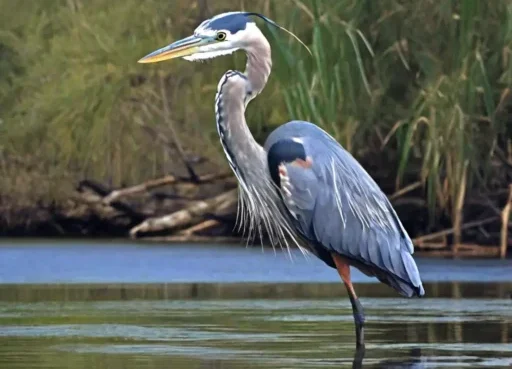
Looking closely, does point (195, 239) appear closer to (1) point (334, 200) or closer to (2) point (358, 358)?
(1) point (334, 200)

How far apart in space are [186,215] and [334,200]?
8.99 m

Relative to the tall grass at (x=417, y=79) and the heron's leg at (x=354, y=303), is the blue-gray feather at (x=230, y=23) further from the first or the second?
the tall grass at (x=417, y=79)

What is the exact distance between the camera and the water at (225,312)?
8.86 m

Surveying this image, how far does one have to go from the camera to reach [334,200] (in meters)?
10.9

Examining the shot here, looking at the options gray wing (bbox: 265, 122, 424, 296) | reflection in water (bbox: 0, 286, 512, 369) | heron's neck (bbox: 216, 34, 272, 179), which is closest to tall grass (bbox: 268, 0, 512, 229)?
reflection in water (bbox: 0, 286, 512, 369)

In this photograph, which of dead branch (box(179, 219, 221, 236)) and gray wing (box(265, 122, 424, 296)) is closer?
gray wing (box(265, 122, 424, 296))

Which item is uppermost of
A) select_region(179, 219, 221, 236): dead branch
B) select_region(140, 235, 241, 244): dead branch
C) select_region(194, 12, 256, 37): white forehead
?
select_region(194, 12, 256, 37): white forehead

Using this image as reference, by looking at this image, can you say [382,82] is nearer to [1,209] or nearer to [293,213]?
[1,209]

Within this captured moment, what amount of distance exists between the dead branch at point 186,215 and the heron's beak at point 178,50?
353 inches

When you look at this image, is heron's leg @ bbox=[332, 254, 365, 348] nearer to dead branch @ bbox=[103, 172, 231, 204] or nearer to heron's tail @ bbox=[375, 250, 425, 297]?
heron's tail @ bbox=[375, 250, 425, 297]

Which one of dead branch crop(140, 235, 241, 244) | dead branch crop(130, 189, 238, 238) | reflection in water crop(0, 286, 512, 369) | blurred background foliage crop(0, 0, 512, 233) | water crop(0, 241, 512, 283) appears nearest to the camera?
reflection in water crop(0, 286, 512, 369)

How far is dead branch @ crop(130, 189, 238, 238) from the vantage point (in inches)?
774

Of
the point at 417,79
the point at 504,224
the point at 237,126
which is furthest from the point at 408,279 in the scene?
the point at 417,79

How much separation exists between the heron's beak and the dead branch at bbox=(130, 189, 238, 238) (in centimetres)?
897
